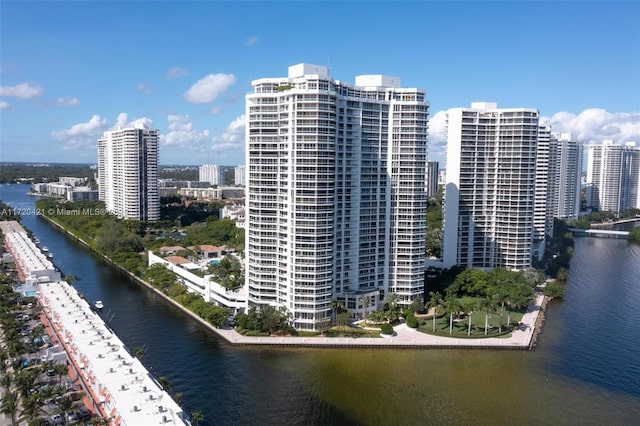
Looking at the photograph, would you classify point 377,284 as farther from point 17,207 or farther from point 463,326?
point 17,207

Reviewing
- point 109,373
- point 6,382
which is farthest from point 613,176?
point 6,382

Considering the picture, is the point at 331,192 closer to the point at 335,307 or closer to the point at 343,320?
the point at 335,307

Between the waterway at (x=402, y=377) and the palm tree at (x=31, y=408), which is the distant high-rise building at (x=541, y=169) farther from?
the palm tree at (x=31, y=408)

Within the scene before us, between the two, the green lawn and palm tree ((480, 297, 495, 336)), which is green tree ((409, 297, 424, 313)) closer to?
the green lawn

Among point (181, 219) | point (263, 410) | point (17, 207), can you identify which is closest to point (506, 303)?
point (263, 410)

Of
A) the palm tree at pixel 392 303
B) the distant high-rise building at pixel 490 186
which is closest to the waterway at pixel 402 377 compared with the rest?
the palm tree at pixel 392 303

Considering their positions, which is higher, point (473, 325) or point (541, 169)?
point (541, 169)
